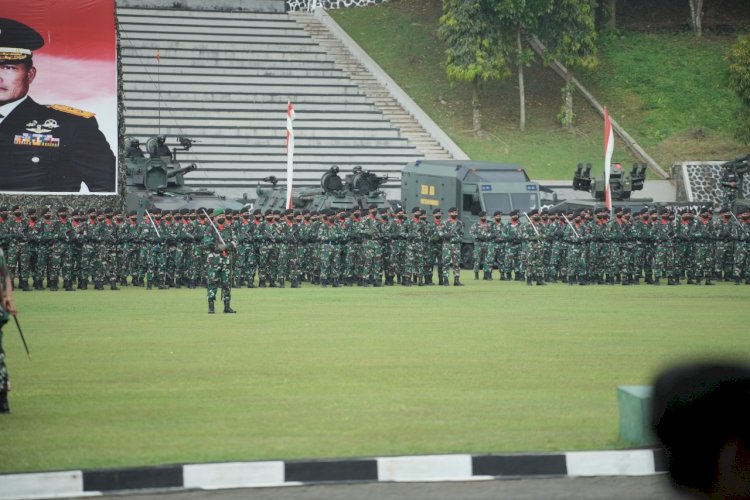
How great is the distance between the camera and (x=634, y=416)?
9.52m

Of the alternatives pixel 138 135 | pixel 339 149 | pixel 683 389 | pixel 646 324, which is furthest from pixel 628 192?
pixel 683 389

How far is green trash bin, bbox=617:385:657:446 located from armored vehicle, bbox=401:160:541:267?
24.2m

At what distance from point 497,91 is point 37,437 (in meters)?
46.5

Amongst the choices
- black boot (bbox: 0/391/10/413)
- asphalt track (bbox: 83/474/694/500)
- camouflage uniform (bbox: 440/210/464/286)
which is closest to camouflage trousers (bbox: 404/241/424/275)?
camouflage uniform (bbox: 440/210/464/286)

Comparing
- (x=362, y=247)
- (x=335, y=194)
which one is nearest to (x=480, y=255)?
(x=362, y=247)

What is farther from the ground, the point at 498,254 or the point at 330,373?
the point at 498,254

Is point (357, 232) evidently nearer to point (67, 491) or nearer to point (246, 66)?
point (67, 491)

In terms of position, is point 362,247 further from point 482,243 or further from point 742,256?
point 742,256

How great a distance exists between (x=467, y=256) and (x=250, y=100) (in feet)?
55.7

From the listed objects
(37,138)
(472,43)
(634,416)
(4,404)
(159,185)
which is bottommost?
(4,404)

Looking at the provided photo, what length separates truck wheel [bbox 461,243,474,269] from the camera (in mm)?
34969

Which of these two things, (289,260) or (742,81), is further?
(742,81)

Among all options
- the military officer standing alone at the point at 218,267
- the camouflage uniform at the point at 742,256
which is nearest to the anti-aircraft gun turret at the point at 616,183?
the camouflage uniform at the point at 742,256

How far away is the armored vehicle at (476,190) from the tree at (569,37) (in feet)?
51.8
